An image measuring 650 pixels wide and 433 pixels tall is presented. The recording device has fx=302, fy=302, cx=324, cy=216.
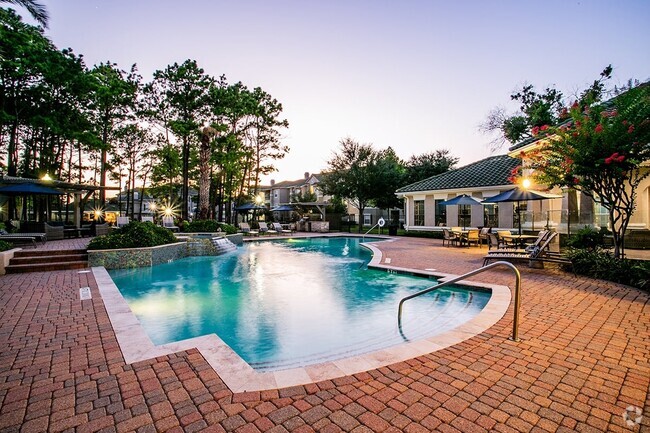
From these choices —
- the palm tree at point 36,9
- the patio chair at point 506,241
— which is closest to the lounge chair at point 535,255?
the patio chair at point 506,241

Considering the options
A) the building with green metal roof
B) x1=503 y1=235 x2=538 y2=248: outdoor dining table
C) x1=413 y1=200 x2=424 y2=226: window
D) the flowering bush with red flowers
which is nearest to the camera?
the flowering bush with red flowers

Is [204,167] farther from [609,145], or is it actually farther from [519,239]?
[609,145]

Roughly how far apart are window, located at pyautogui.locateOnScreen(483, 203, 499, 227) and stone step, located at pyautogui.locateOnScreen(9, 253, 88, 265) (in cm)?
2033

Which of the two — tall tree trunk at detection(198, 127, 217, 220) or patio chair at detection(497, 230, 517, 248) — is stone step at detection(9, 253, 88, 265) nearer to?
tall tree trunk at detection(198, 127, 217, 220)

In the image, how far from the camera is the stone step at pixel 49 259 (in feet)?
28.2

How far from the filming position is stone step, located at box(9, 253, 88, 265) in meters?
8.61

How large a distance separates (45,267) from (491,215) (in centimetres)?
2121

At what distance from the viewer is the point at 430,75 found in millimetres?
14547

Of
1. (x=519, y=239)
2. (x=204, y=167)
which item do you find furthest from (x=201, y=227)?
(x=519, y=239)

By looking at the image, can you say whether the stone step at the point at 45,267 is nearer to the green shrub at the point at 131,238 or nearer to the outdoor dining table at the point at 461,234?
the green shrub at the point at 131,238

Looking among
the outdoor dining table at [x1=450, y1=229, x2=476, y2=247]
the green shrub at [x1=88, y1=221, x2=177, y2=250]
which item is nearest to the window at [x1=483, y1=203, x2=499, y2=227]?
the outdoor dining table at [x1=450, y1=229, x2=476, y2=247]

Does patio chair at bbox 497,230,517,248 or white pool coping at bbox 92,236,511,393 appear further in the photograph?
patio chair at bbox 497,230,517,248

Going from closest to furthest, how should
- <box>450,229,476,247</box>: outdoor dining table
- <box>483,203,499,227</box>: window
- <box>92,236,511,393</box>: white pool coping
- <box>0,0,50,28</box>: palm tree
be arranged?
<box>92,236,511,393</box>: white pool coping → <box>0,0,50,28</box>: palm tree → <box>450,229,476,247</box>: outdoor dining table → <box>483,203,499,227</box>: window

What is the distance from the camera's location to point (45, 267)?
8.49 meters
